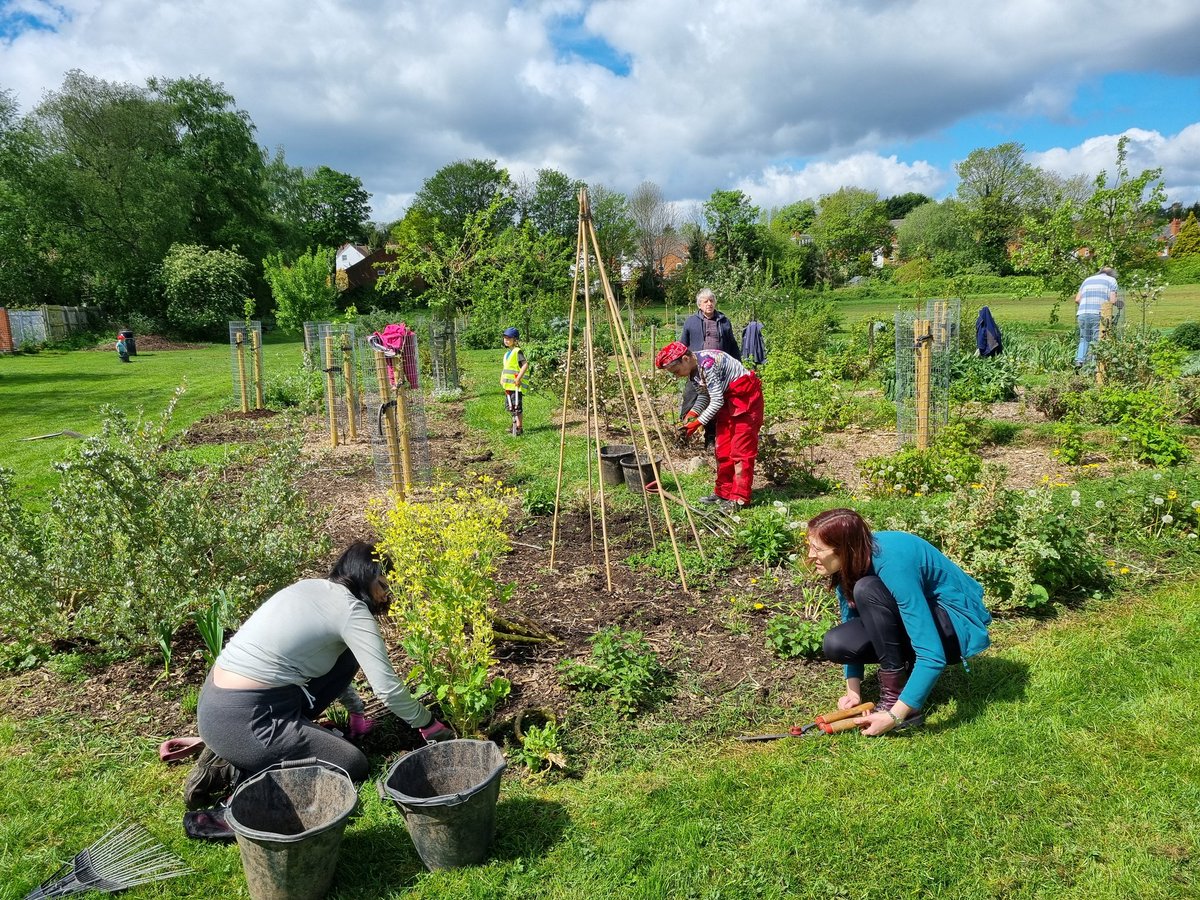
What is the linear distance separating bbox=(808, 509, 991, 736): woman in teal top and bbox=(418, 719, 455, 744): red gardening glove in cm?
178

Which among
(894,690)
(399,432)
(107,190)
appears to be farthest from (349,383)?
(107,190)

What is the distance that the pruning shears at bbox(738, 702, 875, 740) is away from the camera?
11.0ft

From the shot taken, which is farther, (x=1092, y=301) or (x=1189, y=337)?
(x=1189, y=337)

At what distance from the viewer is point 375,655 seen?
9.86 feet

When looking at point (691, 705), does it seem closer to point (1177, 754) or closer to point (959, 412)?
point (1177, 754)

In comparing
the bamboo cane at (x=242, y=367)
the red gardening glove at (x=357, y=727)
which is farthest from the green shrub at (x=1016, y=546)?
the bamboo cane at (x=242, y=367)

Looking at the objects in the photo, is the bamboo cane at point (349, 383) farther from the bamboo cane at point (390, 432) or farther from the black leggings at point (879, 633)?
the black leggings at point (879, 633)

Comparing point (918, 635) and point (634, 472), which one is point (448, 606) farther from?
point (634, 472)

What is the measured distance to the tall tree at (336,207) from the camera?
5956 centimetres

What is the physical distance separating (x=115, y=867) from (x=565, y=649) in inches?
87.3

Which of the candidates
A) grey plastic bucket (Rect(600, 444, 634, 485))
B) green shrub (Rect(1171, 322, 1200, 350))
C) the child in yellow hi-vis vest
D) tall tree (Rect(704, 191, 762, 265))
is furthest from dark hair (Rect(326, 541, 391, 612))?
tall tree (Rect(704, 191, 762, 265))

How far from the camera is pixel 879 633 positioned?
3.29 meters

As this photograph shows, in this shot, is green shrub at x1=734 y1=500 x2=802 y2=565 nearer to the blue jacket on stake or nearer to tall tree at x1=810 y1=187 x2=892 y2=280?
the blue jacket on stake

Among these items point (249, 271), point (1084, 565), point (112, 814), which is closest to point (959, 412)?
point (1084, 565)
